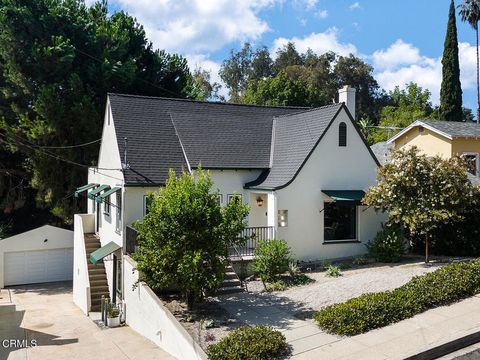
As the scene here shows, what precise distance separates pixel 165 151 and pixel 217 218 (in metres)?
7.68

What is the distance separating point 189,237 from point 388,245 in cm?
953

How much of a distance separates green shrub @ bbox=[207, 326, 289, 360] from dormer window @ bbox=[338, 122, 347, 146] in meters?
11.3

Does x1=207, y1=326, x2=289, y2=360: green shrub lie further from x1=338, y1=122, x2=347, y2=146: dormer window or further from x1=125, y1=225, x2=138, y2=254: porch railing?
x1=338, y1=122, x2=347, y2=146: dormer window

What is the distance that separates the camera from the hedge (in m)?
11.7

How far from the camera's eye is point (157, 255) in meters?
13.7

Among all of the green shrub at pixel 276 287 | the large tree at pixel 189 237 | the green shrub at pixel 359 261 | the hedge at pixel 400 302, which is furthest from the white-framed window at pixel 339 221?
the large tree at pixel 189 237

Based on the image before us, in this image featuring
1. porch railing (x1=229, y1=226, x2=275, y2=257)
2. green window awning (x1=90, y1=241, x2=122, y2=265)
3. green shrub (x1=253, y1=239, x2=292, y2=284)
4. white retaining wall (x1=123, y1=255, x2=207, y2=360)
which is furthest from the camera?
green window awning (x1=90, y1=241, x2=122, y2=265)

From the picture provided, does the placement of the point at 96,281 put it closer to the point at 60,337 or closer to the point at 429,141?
the point at 60,337

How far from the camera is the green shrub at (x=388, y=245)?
61.7ft

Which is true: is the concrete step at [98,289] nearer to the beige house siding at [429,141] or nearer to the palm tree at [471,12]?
the beige house siding at [429,141]

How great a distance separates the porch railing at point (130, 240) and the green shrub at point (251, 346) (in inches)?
308

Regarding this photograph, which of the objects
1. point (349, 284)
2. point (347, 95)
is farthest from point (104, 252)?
point (347, 95)

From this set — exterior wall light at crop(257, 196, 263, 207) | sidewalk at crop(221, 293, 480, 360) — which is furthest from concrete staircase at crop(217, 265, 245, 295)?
exterior wall light at crop(257, 196, 263, 207)

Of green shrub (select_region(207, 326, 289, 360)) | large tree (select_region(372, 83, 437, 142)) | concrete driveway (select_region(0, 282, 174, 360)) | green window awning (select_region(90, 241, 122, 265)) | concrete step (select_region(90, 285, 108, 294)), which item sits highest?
large tree (select_region(372, 83, 437, 142))
